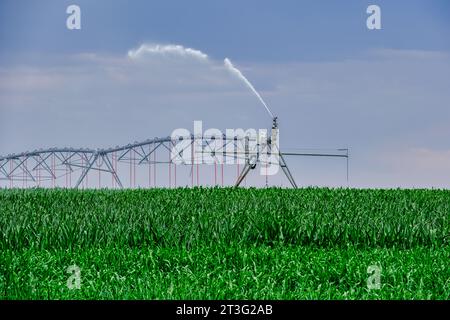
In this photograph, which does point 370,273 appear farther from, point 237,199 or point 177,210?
point 237,199

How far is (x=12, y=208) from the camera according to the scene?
37.0ft

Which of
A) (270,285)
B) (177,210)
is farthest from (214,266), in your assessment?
(177,210)

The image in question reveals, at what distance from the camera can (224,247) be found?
7.54m

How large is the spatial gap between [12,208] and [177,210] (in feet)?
9.30

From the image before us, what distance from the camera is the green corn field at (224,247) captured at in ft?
18.6

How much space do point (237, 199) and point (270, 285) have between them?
22.4ft

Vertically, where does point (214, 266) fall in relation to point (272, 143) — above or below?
below

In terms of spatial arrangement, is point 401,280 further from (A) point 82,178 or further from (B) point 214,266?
(A) point 82,178

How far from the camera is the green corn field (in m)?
5.67

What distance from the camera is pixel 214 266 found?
666 cm
